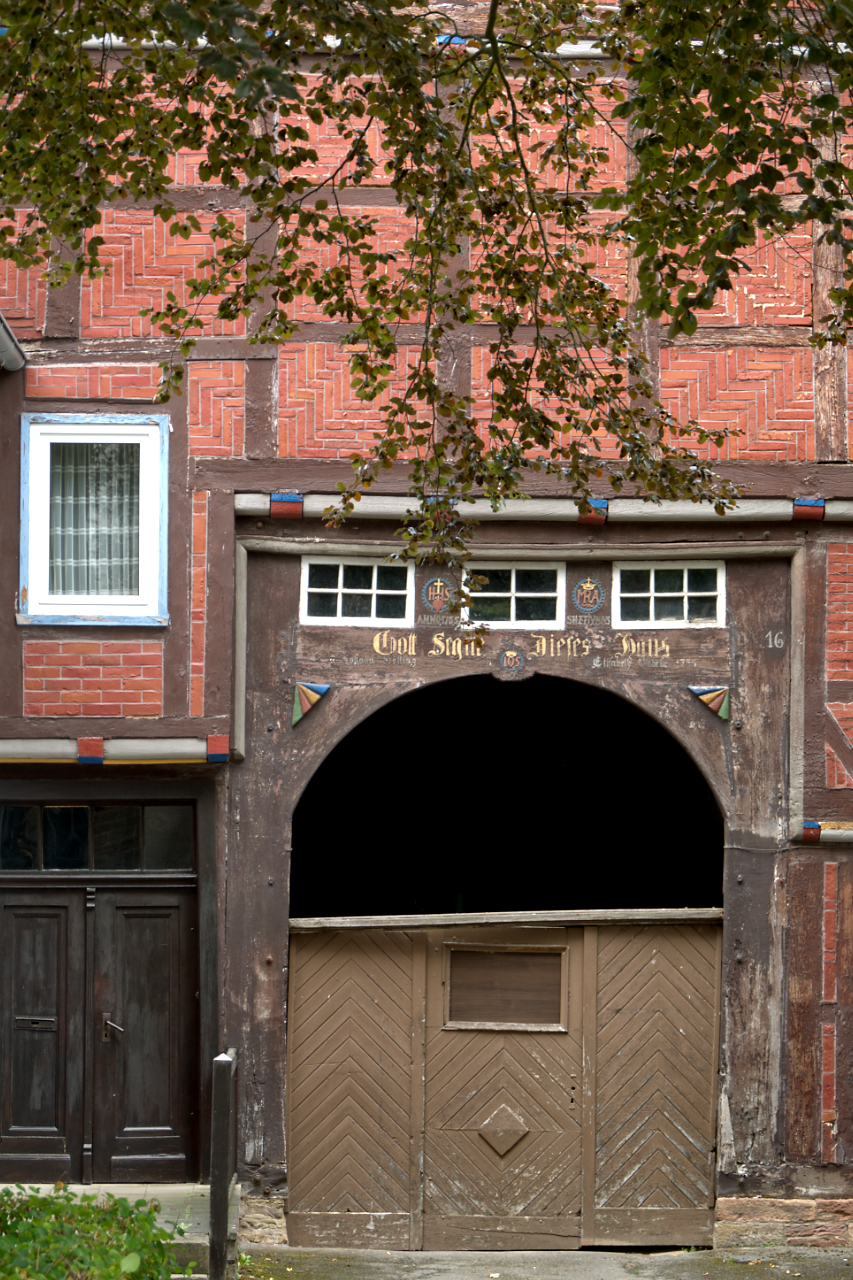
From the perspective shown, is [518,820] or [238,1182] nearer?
[238,1182]

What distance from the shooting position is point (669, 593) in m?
9.07

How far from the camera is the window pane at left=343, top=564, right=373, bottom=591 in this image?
29.4ft

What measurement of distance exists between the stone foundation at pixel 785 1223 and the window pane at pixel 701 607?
3.80 metres

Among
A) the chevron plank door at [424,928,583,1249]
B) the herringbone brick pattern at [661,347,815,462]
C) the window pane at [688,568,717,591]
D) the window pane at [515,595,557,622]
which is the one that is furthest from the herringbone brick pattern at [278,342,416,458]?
the chevron plank door at [424,928,583,1249]

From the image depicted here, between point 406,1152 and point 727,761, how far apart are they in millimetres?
3367

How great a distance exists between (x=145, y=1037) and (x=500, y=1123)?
2.44 m

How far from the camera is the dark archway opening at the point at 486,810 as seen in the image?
12273mm

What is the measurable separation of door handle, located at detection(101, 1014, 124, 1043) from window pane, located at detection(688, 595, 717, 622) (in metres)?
4.68

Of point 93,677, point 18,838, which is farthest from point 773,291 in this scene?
point 18,838

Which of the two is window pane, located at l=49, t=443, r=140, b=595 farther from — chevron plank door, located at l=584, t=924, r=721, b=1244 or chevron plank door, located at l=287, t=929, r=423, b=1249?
chevron plank door, located at l=584, t=924, r=721, b=1244

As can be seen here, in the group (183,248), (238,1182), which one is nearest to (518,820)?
(238,1182)

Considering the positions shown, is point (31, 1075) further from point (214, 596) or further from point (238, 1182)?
point (214, 596)

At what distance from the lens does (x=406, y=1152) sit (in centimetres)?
895

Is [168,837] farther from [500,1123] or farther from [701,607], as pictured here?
[701,607]
